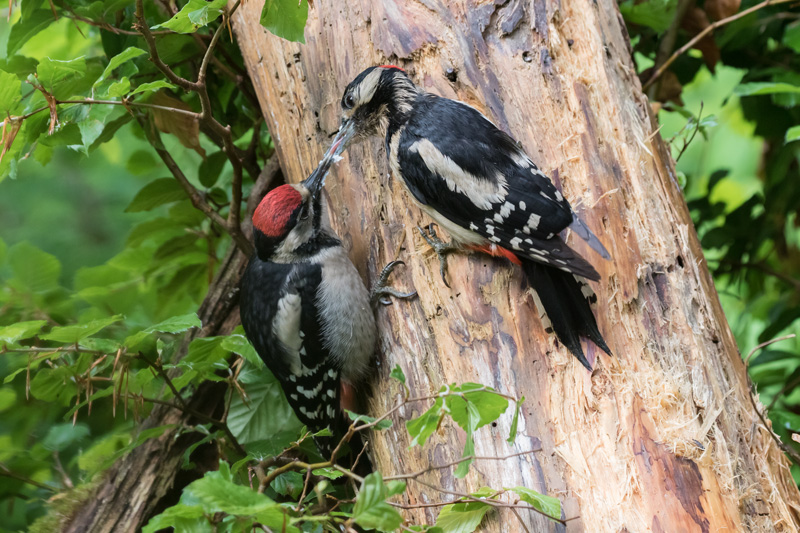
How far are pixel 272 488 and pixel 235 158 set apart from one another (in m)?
1.17

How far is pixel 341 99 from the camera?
2104 millimetres

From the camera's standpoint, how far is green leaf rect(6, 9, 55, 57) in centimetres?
206

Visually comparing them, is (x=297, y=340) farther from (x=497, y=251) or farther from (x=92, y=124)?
(x=92, y=124)

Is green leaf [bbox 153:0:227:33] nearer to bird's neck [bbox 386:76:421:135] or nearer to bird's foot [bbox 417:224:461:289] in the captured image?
bird's neck [bbox 386:76:421:135]

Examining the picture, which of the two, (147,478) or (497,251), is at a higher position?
(497,251)

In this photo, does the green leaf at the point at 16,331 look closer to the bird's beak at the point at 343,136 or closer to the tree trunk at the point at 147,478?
the tree trunk at the point at 147,478

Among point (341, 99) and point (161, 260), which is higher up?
point (341, 99)

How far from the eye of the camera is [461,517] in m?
1.52

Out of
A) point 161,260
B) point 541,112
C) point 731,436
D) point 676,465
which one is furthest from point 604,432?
point 161,260

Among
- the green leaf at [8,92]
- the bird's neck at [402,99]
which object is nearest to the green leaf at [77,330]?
the green leaf at [8,92]

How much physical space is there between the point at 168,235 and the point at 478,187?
155 centimetres

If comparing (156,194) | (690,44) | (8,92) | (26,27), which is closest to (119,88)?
(8,92)

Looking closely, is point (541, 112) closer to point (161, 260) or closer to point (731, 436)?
point (731, 436)

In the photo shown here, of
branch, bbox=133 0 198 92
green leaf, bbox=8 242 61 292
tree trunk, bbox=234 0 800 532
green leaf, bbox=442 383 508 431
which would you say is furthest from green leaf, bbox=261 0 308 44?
green leaf, bbox=8 242 61 292
